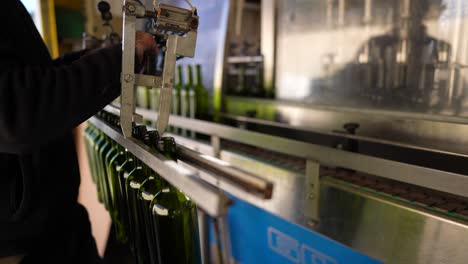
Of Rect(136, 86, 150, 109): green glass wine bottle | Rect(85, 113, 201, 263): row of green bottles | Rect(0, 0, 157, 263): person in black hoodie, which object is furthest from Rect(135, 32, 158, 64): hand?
Rect(136, 86, 150, 109): green glass wine bottle

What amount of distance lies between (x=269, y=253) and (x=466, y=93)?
3.14 ft

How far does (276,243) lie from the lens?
133cm

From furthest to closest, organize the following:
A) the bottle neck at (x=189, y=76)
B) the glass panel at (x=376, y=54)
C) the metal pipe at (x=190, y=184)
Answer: the bottle neck at (x=189, y=76) → the glass panel at (x=376, y=54) → the metal pipe at (x=190, y=184)

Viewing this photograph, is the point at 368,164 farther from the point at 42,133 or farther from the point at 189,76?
the point at 189,76

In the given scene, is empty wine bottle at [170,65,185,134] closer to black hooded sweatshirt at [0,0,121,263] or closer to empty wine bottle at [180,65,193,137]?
empty wine bottle at [180,65,193,137]

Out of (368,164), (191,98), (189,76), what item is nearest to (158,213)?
(368,164)

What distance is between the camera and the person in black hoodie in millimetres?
517

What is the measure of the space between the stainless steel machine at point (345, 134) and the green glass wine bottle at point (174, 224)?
0.26ft

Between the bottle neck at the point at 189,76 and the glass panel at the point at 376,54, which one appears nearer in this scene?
the glass panel at the point at 376,54

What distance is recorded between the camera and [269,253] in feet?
4.51

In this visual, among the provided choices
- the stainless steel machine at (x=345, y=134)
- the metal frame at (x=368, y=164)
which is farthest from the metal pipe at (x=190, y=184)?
the metal frame at (x=368, y=164)

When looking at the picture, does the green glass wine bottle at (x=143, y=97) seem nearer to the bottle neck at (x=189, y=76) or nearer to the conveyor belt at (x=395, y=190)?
the bottle neck at (x=189, y=76)

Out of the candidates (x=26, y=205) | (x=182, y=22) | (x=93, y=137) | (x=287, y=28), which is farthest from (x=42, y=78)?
(x=287, y=28)

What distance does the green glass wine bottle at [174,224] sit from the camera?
0.57 metres
